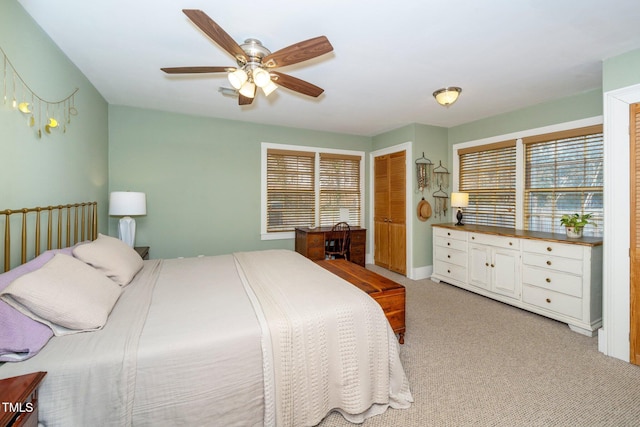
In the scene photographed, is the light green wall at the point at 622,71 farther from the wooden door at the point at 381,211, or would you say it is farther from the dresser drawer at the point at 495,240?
the wooden door at the point at 381,211

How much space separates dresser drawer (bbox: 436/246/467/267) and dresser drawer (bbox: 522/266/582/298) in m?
0.77

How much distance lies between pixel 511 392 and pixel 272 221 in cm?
360

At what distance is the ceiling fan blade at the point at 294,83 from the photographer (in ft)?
6.86

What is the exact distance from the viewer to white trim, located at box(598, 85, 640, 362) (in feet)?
7.25

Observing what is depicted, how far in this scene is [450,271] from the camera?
4.05 metres

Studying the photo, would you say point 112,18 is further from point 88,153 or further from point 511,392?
point 511,392

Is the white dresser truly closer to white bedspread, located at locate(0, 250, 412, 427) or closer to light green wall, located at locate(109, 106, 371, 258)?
white bedspread, located at locate(0, 250, 412, 427)

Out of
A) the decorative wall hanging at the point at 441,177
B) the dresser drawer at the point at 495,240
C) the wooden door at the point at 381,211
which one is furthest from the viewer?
the wooden door at the point at 381,211

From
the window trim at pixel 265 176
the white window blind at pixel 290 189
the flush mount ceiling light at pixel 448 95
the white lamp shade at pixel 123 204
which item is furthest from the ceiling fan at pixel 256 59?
the white window blind at pixel 290 189

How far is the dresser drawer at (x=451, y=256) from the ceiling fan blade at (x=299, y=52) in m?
3.29

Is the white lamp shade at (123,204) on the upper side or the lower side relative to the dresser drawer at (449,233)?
upper

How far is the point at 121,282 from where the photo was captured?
6.33ft

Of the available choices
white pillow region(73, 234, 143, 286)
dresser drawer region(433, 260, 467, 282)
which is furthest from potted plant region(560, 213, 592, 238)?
white pillow region(73, 234, 143, 286)

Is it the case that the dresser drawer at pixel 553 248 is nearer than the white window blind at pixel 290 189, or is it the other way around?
the dresser drawer at pixel 553 248
